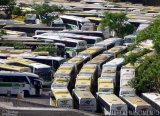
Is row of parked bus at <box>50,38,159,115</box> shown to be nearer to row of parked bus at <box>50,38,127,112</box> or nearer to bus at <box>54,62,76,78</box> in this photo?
row of parked bus at <box>50,38,127,112</box>

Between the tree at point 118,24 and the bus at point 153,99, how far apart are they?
1302 cm

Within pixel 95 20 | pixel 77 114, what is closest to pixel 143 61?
pixel 77 114

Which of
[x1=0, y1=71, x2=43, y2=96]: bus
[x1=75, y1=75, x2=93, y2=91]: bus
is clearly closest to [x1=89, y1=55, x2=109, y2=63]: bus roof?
[x1=75, y1=75, x2=93, y2=91]: bus

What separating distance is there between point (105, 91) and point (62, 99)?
5.65 feet

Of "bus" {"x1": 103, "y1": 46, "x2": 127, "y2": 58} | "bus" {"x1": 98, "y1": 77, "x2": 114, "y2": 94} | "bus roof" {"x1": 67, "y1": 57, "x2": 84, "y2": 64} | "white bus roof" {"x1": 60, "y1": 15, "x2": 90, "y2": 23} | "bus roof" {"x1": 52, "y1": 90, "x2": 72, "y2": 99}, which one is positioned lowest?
"white bus roof" {"x1": 60, "y1": 15, "x2": 90, "y2": 23}

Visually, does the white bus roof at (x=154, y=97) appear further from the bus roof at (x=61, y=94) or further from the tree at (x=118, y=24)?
the tree at (x=118, y=24)

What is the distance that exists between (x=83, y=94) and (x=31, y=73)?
2.85 m

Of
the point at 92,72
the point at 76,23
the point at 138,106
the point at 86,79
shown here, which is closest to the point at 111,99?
the point at 138,106

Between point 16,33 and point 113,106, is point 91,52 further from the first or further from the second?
point 113,106

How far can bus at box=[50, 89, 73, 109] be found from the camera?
52.6 ft

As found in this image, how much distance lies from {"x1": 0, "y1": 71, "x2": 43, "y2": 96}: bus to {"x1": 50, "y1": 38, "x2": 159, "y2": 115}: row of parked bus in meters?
1.41

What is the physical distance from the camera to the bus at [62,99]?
16038mm

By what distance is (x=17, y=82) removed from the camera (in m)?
18.3

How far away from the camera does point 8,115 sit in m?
11.6
